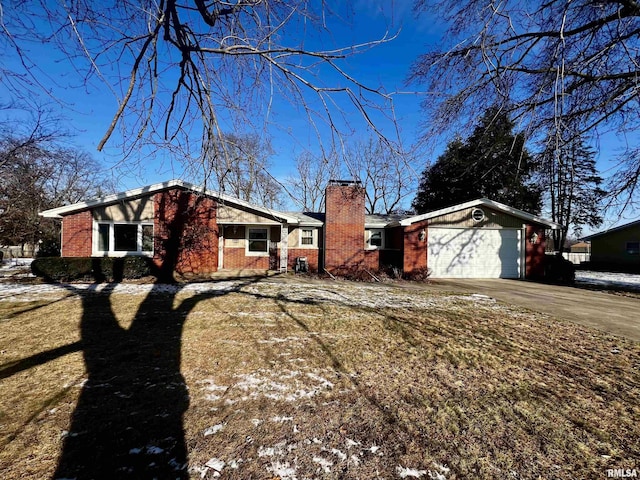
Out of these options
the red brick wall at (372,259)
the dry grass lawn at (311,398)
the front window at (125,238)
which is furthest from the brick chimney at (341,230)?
the dry grass lawn at (311,398)

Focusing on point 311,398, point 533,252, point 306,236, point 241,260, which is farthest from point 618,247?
point 311,398

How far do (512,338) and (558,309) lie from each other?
12.4ft

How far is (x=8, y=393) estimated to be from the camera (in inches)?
124

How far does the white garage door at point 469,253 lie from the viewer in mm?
14531

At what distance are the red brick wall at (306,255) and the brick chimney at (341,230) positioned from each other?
0.88 metres

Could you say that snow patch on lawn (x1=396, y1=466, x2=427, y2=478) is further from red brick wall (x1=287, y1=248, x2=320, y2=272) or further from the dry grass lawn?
red brick wall (x1=287, y1=248, x2=320, y2=272)

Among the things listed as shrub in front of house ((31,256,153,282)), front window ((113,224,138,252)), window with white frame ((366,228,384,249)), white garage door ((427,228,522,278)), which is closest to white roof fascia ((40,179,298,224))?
front window ((113,224,138,252))

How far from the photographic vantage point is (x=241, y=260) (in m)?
14.8

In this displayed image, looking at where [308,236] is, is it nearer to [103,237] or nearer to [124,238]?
[124,238]

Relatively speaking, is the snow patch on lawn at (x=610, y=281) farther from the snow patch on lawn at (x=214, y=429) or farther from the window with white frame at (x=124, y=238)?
the window with white frame at (x=124, y=238)

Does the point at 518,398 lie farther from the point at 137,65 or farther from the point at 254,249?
the point at 254,249

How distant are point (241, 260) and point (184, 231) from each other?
2.97 metres

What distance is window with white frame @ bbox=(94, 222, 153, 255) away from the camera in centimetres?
1273

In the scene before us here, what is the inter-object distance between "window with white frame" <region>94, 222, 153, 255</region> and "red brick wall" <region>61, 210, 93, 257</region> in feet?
1.01
